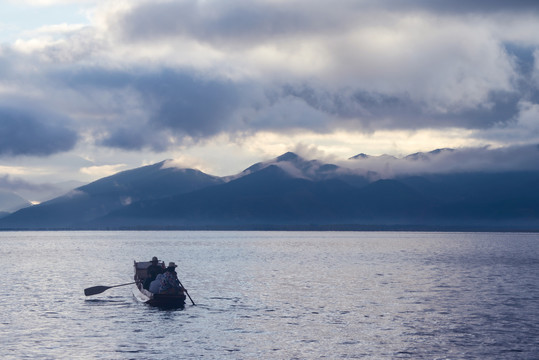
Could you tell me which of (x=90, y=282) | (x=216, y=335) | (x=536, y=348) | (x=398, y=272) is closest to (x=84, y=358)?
(x=216, y=335)

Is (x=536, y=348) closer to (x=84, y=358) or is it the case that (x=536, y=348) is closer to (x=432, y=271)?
(x=84, y=358)

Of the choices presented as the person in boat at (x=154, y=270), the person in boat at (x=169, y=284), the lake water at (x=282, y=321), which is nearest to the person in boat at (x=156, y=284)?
the person in boat at (x=169, y=284)

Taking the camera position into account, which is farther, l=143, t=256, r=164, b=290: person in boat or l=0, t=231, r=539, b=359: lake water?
l=143, t=256, r=164, b=290: person in boat

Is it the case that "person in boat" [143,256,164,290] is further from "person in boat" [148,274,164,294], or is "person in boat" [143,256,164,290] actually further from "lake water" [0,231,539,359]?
"lake water" [0,231,539,359]

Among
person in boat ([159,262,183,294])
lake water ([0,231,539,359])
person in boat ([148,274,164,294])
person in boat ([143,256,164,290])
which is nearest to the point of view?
lake water ([0,231,539,359])

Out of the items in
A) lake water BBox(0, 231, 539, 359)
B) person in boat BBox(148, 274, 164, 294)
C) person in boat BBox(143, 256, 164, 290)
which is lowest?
lake water BBox(0, 231, 539, 359)

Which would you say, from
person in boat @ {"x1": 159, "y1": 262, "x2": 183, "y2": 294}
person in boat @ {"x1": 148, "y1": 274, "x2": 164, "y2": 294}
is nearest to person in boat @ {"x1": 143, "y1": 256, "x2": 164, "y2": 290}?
person in boat @ {"x1": 148, "y1": 274, "x2": 164, "y2": 294}

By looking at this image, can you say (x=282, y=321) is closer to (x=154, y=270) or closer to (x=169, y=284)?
(x=169, y=284)

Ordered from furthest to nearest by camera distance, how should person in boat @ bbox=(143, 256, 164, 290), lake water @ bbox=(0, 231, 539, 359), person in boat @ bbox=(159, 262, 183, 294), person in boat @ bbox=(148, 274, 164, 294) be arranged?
person in boat @ bbox=(143, 256, 164, 290), person in boat @ bbox=(148, 274, 164, 294), person in boat @ bbox=(159, 262, 183, 294), lake water @ bbox=(0, 231, 539, 359)

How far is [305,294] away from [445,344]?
29.0 meters

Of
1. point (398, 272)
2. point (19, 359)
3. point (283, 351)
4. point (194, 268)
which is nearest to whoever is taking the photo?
point (19, 359)

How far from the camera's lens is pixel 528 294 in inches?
2864

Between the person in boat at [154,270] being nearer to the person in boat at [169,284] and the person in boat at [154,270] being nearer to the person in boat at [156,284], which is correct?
the person in boat at [156,284]

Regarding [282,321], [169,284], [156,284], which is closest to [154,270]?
[156,284]
